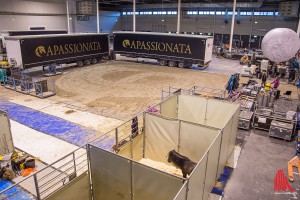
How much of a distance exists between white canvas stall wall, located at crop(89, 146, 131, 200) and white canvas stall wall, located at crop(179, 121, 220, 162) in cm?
350

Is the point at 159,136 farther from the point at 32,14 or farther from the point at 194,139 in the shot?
the point at 32,14

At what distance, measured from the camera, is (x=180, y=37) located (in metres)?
31.2

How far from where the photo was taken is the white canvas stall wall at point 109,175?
23.7 feet

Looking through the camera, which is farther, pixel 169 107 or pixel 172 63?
pixel 172 63

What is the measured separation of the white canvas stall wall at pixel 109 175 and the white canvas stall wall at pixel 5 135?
538 centimetres

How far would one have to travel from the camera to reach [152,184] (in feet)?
22.2

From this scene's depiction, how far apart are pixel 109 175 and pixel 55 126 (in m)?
8.61

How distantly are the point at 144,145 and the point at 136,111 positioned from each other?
6.40 m

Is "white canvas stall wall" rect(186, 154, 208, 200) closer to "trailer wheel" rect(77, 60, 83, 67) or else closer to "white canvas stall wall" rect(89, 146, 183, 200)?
"white canvas stall wall" rect(89, 146, 183, 200)

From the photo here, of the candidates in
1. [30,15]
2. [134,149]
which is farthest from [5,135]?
[30,15]

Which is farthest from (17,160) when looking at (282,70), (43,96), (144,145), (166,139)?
(282,70)

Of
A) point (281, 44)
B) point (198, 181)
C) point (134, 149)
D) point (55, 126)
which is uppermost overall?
point (281, 44)

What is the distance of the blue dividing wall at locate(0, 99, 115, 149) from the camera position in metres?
13.3

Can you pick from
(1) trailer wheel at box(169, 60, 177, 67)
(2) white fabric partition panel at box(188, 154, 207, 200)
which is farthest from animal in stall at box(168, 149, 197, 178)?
(1) trailer wheel at box(169, 60, 177, 67)
